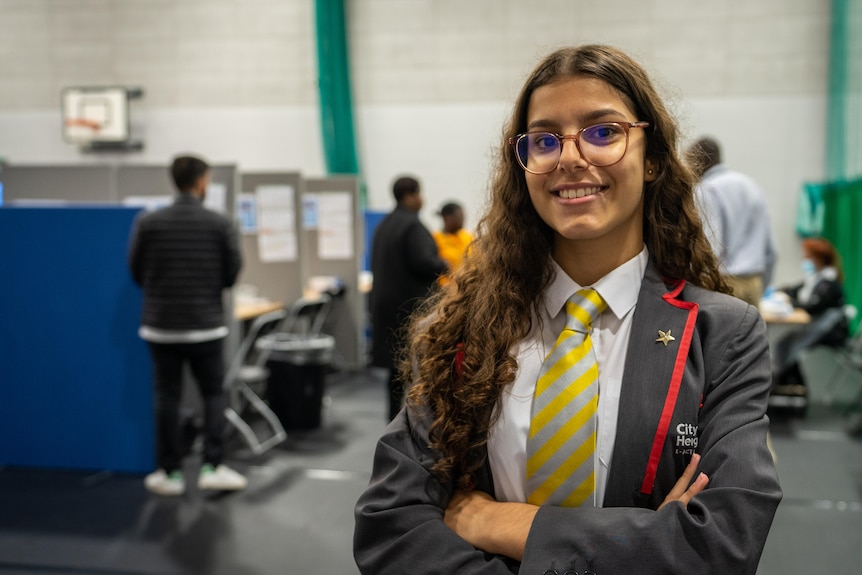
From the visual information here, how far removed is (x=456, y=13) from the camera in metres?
8.41

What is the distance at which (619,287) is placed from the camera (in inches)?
42.0

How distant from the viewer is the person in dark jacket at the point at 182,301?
345 cm

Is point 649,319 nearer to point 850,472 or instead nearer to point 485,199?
point 485,199

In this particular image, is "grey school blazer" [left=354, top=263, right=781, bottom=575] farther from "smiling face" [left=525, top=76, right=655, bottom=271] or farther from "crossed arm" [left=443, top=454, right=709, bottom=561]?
"smiling face" [left=525, top=76, right=655, bottom=271]

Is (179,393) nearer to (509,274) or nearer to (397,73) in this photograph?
(509,274)

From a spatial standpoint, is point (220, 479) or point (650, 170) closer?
point (650, 170)

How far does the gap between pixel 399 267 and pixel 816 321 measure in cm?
299

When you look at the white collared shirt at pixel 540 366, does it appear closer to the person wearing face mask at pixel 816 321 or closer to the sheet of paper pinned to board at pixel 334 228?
the person wearing face mask at pixel 816 321

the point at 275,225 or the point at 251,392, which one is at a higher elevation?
the point at 275,225

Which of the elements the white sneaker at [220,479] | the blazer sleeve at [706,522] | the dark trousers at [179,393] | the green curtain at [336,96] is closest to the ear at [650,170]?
the blazer sleeve at [706,522]

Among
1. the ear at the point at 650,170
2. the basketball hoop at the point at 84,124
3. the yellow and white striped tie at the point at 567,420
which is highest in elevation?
the basketball hoop at the point at 84,124

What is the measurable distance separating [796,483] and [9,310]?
4037mm

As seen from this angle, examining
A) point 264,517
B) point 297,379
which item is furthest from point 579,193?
point 297,379

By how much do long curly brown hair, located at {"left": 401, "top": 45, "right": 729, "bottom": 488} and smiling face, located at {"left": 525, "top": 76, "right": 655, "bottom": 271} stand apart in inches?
0.9
